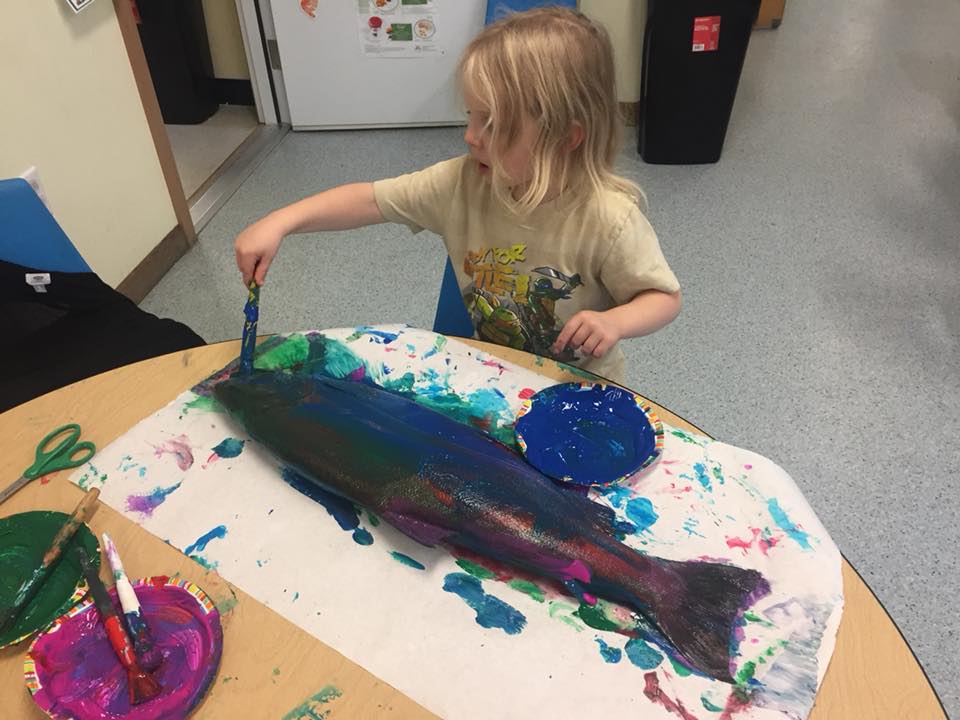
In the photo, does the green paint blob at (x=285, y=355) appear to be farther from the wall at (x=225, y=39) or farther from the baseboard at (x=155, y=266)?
the wall at (x=225, y=39)

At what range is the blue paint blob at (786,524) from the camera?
0.77 m

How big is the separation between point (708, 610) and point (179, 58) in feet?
9.73

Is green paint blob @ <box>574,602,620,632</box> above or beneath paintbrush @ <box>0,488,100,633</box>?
beneath

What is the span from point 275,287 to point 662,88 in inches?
57.5

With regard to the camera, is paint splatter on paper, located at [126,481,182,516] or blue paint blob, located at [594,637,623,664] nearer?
blue paint blob, located at [594,637,623,664]

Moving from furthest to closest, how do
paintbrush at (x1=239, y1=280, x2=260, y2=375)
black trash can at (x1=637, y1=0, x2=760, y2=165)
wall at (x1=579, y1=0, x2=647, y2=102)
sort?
wall at (x1=579, y1=0, x2=647, y2=102) → black trash can at (x1=637, y1=0, x2=760, y2=165) → paintbrush at (x1=239, y1=280, x2=260, y2=375)

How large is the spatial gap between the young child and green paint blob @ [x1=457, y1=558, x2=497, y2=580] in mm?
277

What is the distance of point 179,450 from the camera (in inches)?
35.1

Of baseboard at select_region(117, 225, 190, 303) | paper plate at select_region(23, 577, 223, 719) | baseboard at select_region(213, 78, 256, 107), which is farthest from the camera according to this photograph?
baseboard at select_region(213, 78, 256, 107)

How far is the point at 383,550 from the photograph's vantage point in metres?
0.80

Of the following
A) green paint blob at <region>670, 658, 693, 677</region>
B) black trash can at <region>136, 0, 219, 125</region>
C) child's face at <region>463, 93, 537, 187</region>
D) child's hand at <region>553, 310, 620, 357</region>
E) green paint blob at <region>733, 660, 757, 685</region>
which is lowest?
black trash can at <region>136, 0, 219, 125</region>

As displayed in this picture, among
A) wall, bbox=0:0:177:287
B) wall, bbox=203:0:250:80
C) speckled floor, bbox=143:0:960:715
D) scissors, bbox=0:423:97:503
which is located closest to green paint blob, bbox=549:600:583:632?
scissors, bbox=0:423:97:503

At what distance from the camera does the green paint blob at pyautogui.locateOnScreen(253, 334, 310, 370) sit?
99 centimetres

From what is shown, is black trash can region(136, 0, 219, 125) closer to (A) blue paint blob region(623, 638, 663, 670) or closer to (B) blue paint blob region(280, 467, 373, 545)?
(B) blue paint blob region(280, 467, 373, 545)
